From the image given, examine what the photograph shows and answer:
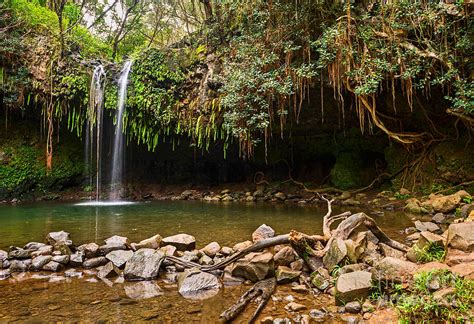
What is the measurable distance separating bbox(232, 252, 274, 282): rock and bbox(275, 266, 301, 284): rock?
89 mm

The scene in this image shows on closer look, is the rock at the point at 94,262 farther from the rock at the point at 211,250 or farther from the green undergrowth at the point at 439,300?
the green undergrowth at the point at 439,300

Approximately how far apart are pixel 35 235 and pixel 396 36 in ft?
26.3

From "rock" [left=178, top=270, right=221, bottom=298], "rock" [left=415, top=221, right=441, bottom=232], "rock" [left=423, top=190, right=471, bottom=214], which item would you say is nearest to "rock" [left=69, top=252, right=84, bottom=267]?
"rock" [left=178, top=270, right=221, bottom=298]

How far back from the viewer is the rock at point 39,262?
3842 mm

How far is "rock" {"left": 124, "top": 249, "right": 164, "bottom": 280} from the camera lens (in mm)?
3564

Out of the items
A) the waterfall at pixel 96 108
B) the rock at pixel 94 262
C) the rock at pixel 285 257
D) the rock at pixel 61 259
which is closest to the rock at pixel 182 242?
the rock at pixel 94 262

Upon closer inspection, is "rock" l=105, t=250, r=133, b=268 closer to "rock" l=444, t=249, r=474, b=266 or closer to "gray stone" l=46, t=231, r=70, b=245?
"gray stone" l=46, t=231, r=70, b=245

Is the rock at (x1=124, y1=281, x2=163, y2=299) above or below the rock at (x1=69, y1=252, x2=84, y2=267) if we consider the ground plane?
below

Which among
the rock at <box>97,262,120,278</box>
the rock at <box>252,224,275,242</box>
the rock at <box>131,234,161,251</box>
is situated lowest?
the rock at <box>97,262,120,278</box>

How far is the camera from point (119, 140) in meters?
13.3

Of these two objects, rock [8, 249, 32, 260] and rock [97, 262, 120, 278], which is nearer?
rock [97, 262, 120, 278]

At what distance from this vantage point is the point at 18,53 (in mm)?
10898

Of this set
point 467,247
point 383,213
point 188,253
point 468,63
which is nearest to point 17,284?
point 188,253

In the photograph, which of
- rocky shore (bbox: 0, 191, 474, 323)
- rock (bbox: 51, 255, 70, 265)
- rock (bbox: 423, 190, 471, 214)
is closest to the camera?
rocky shore (bbox: 0, 191, 474, 323)
